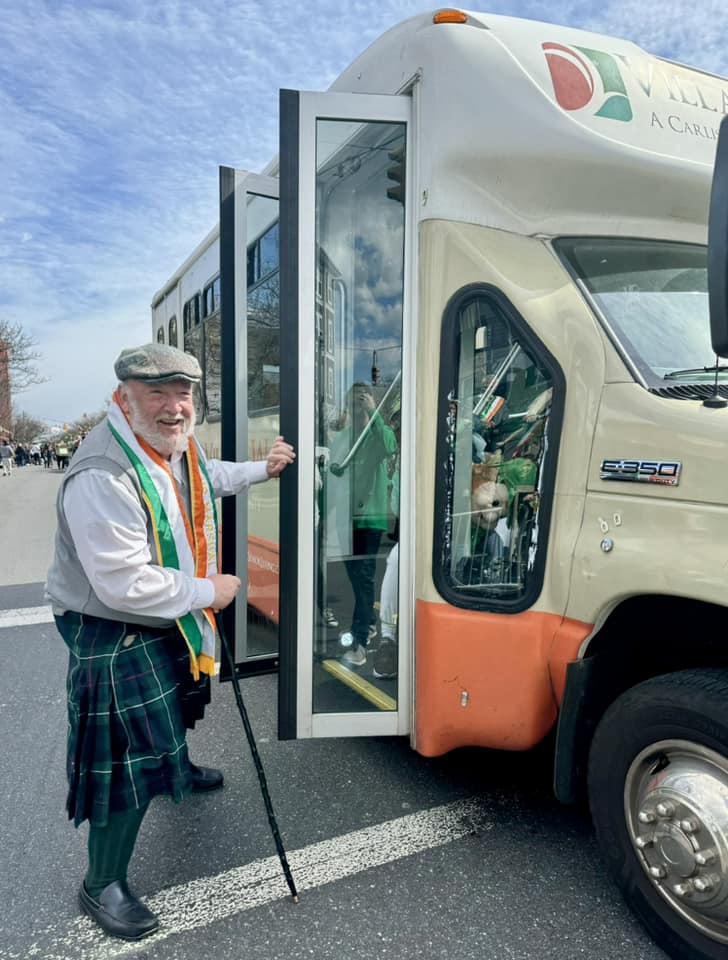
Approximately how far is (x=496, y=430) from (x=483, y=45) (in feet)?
4.39

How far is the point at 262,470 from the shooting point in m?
3.18

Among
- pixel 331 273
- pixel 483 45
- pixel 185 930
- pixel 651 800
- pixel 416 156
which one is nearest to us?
pixel 651 800

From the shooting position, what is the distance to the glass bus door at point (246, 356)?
12.0ft

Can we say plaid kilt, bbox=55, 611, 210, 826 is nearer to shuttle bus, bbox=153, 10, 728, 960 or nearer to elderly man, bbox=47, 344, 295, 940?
elderly man, bbox=47, 344, 295, 940

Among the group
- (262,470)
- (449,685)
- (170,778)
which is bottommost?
(170,778)

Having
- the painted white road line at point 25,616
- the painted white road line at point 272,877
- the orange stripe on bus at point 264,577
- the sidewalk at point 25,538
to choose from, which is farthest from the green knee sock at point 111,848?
the sidewalk at point 25,538

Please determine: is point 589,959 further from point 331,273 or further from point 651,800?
point 331,273

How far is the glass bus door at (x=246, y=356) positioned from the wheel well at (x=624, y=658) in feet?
6.53

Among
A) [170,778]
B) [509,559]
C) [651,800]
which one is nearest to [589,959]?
[651,800]

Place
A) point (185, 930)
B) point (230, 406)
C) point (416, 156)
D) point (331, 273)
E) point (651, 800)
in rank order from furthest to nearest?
point (230, 406) → point (331, 273) → point (416, 156) → point (185, 930) → point (651, 800)

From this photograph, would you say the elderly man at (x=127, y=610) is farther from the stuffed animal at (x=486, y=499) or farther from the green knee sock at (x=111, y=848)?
the stuffed animal at (x=486, y=499)

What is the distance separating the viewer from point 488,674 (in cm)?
258

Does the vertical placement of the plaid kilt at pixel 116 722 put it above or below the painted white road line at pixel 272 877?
above

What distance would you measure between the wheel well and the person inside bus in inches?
39.1
